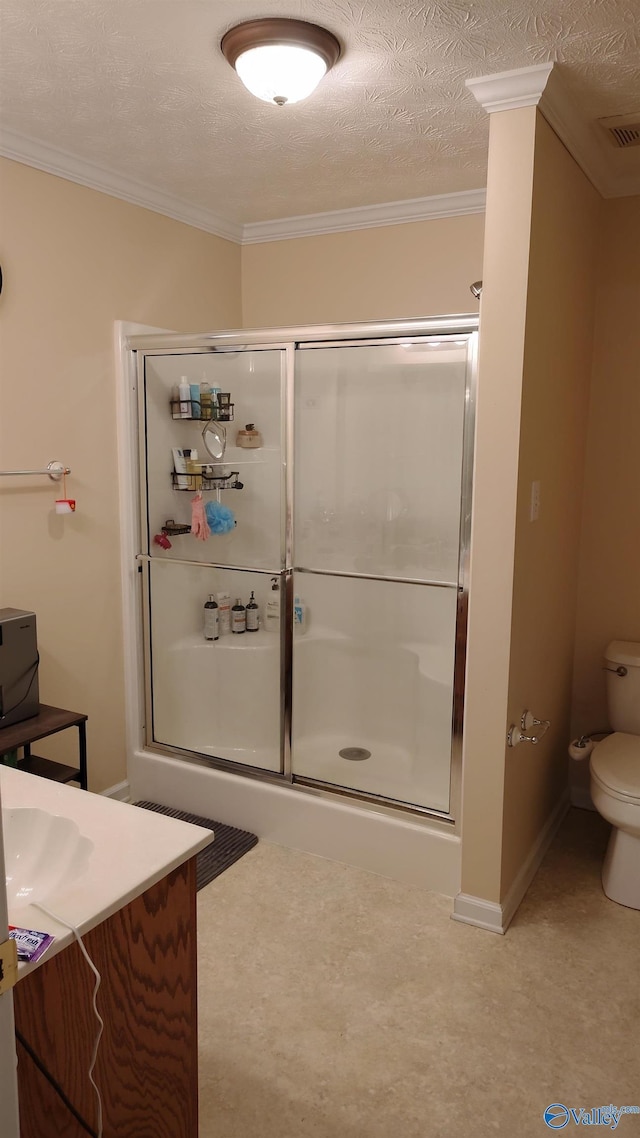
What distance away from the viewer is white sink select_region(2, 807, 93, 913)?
4.62 ft

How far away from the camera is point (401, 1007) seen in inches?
85.7

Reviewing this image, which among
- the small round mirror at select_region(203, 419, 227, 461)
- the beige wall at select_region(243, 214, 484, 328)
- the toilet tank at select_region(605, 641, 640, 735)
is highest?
the beige wall at select_region(243, 214, 484, 328)

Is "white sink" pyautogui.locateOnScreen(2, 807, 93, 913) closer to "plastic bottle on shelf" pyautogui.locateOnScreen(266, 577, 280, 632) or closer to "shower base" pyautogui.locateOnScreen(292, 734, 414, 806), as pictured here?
"shower base" pyautogui.locateOnScreen(292, 734, 414, 806)

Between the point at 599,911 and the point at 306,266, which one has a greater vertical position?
the point at 306,266

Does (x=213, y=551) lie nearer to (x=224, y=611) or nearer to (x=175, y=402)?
(x=224, y=611)

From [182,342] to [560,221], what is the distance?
1.41 meters

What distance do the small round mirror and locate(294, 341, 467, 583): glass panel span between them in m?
0.42

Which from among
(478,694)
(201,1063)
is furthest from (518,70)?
(201,1063)

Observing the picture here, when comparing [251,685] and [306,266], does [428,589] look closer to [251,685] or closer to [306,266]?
[251,685]

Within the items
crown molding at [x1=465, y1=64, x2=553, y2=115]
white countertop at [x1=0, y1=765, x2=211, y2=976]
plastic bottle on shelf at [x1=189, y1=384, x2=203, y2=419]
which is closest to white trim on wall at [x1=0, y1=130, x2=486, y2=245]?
plastic bottle on shelf at [x1=189, y1=384, x2=203, y2=419]

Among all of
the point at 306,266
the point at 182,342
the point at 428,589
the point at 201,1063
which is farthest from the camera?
the point at 306,266

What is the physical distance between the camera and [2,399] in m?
2.61

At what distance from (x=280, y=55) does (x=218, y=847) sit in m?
2.55

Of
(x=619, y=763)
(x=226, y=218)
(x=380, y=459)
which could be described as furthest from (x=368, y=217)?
(x=619, y=763)
